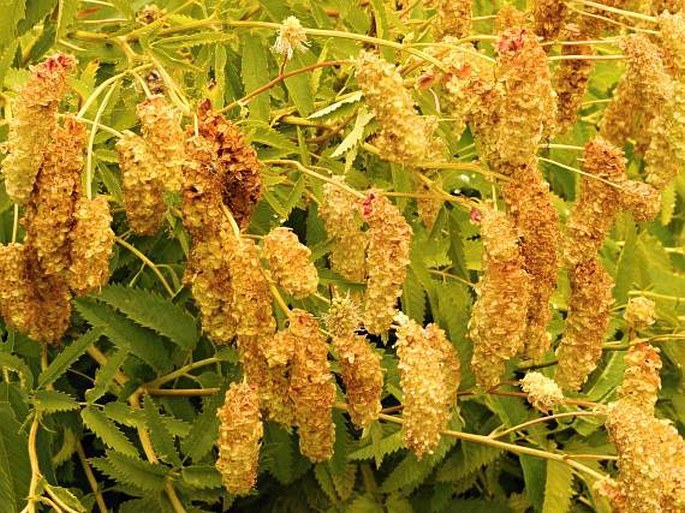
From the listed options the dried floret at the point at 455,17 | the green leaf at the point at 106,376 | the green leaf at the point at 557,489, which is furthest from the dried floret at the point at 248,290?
the green leaf at the point at 557,489

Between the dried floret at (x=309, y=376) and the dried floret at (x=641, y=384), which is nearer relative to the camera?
the dried floret at (x=309, y=376)

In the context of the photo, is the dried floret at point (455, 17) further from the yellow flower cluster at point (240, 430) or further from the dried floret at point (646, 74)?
the yellow flower cluster at point (240, 430)

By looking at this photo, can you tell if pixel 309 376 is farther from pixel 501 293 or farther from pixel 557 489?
pixel 557 489

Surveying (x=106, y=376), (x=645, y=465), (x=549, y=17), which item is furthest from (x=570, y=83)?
(x=106, y=376)

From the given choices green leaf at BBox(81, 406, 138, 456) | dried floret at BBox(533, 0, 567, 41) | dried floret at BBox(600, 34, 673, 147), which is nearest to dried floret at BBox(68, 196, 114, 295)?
green leaf at BBox(81, 406, 138, 456)

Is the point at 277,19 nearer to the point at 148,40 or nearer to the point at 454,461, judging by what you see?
the point at 148,40

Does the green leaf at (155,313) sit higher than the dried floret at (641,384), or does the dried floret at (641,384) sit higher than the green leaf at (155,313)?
the dried floret at (641,384)

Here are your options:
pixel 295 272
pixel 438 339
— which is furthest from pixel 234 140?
pixel 438 339

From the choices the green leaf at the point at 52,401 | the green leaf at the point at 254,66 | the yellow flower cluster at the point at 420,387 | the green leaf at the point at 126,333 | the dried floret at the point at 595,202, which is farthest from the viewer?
the green leaf at the point at 254,66
